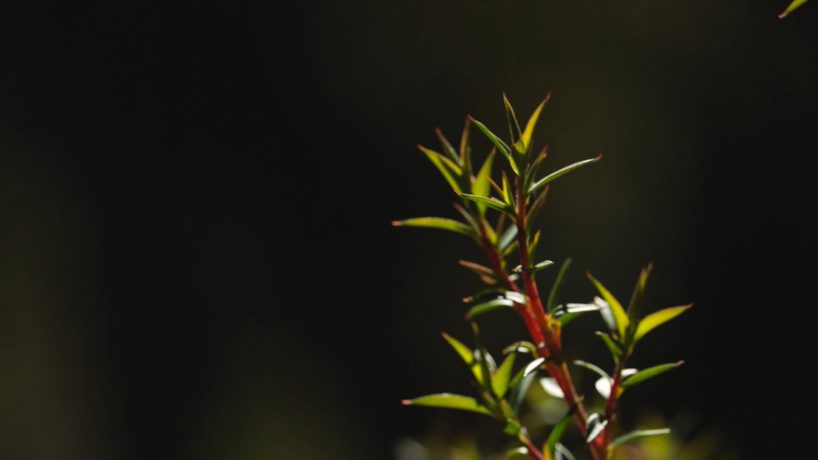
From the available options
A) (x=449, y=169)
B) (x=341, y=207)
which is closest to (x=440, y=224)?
(x=449, y=169)

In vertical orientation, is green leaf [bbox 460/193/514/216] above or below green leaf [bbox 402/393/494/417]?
above

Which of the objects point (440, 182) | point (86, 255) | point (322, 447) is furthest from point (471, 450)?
point (86, 255)

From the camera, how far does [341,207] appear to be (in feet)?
5.77

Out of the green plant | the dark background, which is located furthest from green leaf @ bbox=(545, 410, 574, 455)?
the dark background

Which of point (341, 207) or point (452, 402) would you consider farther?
point (341, 207)

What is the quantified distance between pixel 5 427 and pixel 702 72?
5.36 ft

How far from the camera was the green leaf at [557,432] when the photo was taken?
201mm

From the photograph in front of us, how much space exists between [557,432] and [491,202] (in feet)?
0.23

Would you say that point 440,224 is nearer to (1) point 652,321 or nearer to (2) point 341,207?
(1) point 652,321

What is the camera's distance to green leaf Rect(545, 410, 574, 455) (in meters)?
0.20

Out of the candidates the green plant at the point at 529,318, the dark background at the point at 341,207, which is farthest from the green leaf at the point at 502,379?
the dark background at the point at 341,207

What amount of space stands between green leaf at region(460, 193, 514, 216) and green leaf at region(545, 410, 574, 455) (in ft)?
0.17

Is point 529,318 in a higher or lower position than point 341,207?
higher

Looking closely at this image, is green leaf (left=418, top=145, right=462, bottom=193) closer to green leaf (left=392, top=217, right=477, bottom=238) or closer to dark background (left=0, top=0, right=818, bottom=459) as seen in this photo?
green leaf (left=392, top=217, right=477, bottom=238)
